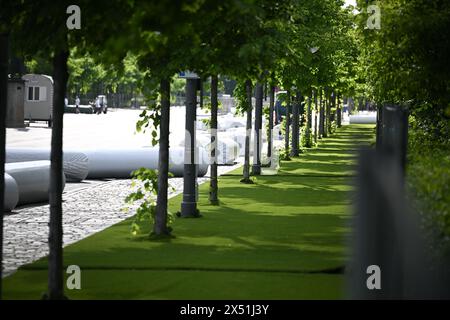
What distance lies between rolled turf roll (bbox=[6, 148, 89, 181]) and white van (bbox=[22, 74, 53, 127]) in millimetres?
44007

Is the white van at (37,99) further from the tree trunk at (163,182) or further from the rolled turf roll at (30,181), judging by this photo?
the tree trunk at (163,182)

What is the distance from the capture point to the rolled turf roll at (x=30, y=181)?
21125 millimetres

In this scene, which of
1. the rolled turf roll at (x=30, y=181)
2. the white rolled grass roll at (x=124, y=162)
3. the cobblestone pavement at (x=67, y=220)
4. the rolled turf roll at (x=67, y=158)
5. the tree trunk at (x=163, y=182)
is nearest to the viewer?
the cobblestone pavement at (x=67, y=220)

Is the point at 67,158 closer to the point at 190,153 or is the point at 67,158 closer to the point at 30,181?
the point at 30,181

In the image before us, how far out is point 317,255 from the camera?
46.2 feet

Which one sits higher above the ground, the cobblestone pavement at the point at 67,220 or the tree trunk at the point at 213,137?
the tree trunk at the point at 213,137

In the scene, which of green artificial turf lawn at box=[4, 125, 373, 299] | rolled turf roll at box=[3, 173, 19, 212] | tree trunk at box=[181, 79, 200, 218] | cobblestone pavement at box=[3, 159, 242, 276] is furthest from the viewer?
rolled turf roll at box=[3, 173, 19, 212]

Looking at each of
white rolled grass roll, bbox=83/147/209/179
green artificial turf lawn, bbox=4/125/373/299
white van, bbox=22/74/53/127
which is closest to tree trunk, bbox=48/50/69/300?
green artificial turf lawn, bbox=4/125/373/299

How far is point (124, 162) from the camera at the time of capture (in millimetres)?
29453

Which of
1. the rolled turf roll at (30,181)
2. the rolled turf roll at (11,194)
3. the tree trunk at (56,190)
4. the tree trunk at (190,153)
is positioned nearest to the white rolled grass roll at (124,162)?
the rolled turf roll at (30,181)

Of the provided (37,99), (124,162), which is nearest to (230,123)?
(37,99)

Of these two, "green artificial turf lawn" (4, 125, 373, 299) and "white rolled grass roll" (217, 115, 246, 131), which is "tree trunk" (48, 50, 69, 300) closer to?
"green artificial turf lawn" (4, 125, 373, 299)

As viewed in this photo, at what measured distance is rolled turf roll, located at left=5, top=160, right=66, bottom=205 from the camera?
2112cm

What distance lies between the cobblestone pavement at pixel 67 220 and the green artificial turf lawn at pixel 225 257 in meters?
0.38
